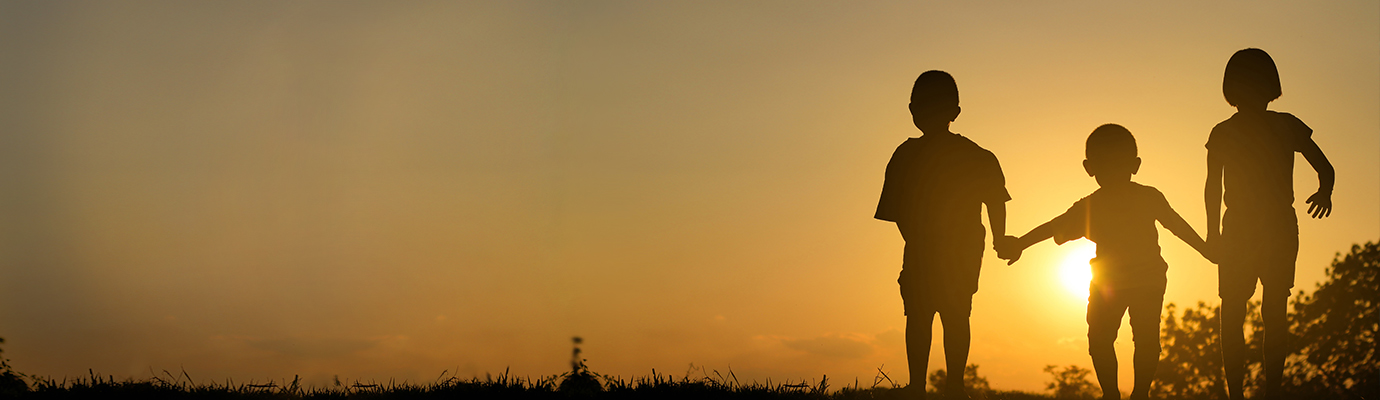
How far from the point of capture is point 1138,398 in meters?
8.39

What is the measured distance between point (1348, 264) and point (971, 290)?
12.6 m

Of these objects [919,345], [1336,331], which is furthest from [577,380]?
[1336,331]

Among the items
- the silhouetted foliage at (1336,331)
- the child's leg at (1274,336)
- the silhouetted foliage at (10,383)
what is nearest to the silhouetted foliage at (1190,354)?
the silhouetted foliage at (1336,331)

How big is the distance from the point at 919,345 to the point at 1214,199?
3.05 meters

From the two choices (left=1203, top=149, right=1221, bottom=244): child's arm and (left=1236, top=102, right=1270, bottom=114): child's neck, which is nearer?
(left=1203, top=149, right=1221, bottom=244): child's arm

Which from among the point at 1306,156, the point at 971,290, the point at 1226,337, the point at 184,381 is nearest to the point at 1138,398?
the point at 1226,337

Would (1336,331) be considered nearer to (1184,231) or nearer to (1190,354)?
(1190,354)

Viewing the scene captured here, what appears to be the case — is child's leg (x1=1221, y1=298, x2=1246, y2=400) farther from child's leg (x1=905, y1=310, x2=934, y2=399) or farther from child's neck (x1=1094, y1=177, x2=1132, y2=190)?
child's leg (x1=905, y1=310, x2=934, y2=399)

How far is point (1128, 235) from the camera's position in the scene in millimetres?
8367

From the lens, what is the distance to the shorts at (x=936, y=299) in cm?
818

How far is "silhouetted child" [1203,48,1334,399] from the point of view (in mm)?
8609

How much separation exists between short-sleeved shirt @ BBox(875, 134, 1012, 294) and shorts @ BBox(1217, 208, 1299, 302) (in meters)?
2.25

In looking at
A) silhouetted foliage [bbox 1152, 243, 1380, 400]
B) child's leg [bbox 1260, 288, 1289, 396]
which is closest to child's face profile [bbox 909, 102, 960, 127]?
child's leg [bbox 1260, 288, 1289, 396]

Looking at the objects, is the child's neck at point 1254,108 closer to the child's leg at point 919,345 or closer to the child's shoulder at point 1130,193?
the child's shoulder at point 1130,193
